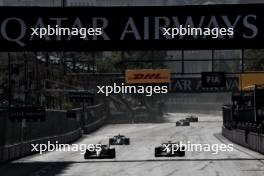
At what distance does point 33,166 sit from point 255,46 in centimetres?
1253

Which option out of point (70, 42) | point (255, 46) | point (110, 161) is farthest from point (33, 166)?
point (255, 46)

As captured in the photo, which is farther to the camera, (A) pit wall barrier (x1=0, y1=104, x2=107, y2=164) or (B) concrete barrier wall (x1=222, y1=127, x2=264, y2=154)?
(B) concrete barrier wall (x1=222, y1=127, x2=264, y2=154)

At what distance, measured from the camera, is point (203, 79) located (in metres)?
42.5

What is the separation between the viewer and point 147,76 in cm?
4631

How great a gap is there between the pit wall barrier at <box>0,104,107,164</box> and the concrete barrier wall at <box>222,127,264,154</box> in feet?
48.9

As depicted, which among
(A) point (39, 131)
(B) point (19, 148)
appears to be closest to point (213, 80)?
(B) point (19, 148)

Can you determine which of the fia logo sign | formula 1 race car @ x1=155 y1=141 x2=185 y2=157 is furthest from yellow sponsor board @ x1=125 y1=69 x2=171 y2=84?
formula 1 race car @ x1=155 y1=141 x2=185 y2=157

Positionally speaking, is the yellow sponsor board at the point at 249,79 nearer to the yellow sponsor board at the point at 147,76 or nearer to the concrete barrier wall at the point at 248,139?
the concrete barrier wall at the point at 248,139

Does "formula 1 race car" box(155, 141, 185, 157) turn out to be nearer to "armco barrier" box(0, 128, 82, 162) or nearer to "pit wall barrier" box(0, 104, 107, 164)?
"armco barrier" box(0, 128, 82, 162)

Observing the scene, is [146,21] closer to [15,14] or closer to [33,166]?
[15,14]

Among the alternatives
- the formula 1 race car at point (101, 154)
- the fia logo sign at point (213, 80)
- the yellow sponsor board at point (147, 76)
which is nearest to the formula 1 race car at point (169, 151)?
the formula 1 race car at point (101, 154)

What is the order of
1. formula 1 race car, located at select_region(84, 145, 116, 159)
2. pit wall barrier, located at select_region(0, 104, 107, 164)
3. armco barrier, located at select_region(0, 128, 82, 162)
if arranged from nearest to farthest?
armco barrier, located at select_region(0, 128, 82, 162) → pit wall barrier, located at select_region(0, 104, 107, 164) → formula 1 race car, located at select_region(84, 145, 116, 159)

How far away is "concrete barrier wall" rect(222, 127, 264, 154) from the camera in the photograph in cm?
4491

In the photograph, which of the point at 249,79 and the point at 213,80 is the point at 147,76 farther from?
the point at 249,79
